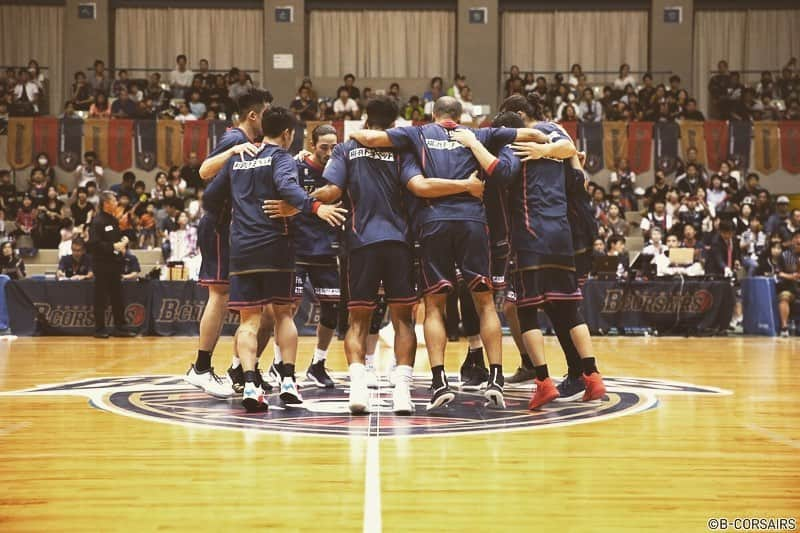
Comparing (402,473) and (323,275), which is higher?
(323,275)

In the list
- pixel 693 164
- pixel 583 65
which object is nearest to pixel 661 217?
pixel 693 164

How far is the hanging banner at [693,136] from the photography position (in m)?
21.0

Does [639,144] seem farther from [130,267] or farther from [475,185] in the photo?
[475,185]

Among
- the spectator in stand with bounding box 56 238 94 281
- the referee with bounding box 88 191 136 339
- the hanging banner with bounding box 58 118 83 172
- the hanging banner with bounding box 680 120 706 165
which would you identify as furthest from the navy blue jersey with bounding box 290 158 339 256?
the hanging banner with bounding box 680 120 706 165

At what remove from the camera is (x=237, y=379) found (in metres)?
6.70

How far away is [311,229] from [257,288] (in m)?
1.61

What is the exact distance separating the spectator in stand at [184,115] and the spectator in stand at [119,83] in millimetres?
1629

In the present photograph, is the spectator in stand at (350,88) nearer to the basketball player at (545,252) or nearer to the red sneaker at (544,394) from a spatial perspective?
the basketball player at (545,252)

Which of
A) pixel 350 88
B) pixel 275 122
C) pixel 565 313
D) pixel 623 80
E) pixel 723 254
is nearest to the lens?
pixel 275 122

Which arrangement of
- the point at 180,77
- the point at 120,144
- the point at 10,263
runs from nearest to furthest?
the point at 10,263
the point at 120,144
the point at 180,77

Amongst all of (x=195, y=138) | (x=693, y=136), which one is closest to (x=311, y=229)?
(x=195, y=138)

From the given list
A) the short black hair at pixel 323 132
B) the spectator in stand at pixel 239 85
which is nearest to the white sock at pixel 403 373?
the short black hair at pixel 323 132

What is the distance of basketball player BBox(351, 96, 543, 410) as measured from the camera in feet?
19.1

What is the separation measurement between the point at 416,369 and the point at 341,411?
3214 millimetres
